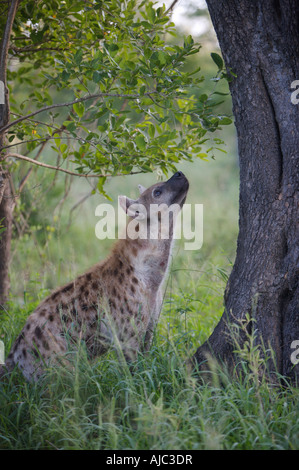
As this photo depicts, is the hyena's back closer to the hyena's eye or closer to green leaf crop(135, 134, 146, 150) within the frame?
the hyena's eye

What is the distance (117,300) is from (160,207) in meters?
0.93

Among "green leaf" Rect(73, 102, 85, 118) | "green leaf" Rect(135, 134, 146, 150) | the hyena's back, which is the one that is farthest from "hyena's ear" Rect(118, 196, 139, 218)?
"green leaf" Rect(73, 102, 85, 118)

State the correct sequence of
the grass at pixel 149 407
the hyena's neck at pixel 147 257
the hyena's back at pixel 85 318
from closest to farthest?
1. the grass at pixel 149 407
2. the hyena's back at pixel 85 318
3. the hyena's neck at pixel 147 257

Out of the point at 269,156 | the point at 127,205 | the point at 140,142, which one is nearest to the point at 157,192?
the point at 127,205

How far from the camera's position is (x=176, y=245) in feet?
24.2

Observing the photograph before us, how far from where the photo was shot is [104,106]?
3.81 m

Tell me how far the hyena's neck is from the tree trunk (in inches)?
40.2

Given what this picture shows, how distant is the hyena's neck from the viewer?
4.46 metres

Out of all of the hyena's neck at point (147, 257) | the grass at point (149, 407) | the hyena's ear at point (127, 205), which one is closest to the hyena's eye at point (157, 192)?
the hyena's ear at point (127, 205)

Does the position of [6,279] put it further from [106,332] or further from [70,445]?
[70,445]

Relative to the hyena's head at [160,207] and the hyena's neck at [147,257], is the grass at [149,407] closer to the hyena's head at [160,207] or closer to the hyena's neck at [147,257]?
the hyena's neck at [147,257]

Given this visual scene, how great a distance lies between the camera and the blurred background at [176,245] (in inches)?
204

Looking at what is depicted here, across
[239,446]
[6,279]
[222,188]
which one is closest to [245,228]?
[239,446]

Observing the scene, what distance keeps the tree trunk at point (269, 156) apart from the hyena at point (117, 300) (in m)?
0.85
